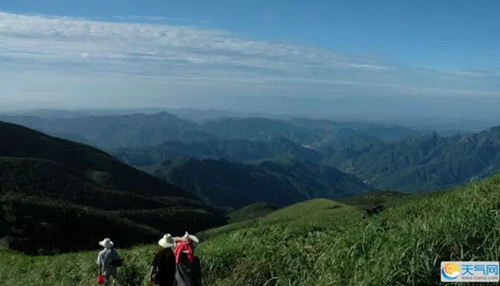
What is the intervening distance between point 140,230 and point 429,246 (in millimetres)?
98631

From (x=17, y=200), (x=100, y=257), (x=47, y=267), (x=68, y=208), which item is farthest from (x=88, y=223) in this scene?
(x=100, y=257)

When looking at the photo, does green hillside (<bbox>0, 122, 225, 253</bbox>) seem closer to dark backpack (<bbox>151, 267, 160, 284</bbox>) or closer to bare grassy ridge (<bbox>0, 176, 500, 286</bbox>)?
bare grassy ridge (<bbox>0, 176, 500, 286</bbox>)

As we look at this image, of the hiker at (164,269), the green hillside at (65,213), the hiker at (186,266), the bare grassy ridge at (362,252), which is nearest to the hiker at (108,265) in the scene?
the bare grassy ridge at (362,252)

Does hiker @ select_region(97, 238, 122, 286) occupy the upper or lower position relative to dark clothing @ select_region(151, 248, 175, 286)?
lower

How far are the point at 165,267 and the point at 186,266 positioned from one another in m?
0.63

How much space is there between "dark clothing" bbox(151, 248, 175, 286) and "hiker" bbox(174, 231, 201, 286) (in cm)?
24

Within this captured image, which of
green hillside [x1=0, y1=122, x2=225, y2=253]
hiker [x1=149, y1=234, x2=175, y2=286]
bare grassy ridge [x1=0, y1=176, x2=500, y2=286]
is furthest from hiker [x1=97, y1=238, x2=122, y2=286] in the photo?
green hillside [x1=0, y1=122, x2=225, y2=253]

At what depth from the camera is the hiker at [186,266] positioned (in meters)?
9.66

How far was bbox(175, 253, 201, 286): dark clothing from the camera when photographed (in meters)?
9.66

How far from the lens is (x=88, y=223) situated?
9788 cm

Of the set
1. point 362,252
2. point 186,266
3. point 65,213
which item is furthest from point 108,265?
point 65,213

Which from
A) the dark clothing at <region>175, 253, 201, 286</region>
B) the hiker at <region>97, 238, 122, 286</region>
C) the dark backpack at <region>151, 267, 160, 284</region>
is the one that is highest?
the dark clothing at <region>175, 253, 201, 286</region>

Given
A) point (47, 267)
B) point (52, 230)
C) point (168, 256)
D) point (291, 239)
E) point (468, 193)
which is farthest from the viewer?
point (52, 230)

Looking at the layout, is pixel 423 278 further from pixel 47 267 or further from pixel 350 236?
pixel 47 267
